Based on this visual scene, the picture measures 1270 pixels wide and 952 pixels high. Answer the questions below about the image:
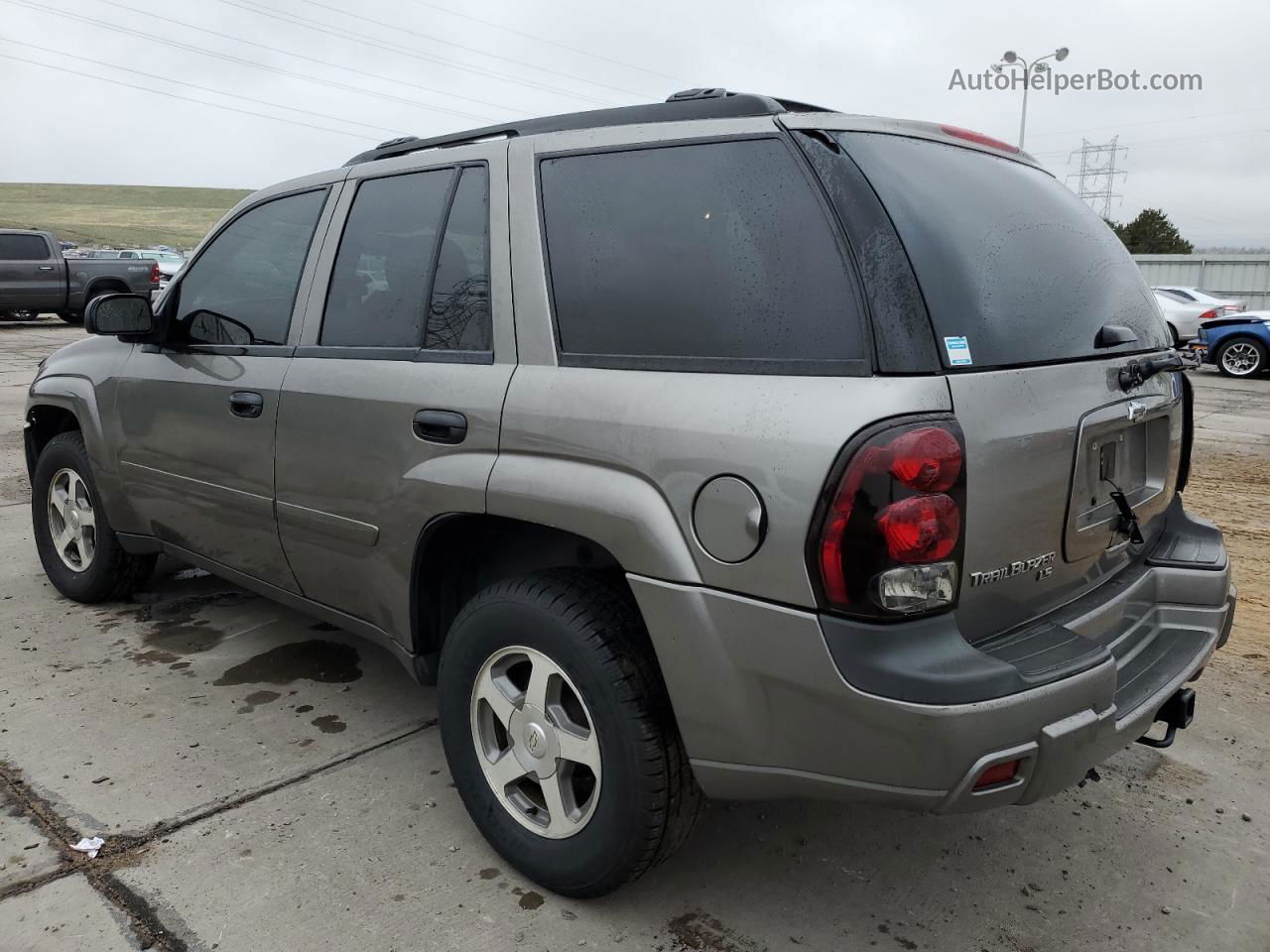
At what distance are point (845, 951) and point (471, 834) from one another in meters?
1.06

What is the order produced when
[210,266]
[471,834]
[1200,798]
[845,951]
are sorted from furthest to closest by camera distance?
[210,266], [1200,798], [471,834], [845,951]

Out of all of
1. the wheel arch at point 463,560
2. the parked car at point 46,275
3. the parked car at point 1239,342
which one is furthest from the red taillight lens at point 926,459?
the parked car at point 46,275

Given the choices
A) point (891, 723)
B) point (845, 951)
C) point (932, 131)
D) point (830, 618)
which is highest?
point (932, 131)

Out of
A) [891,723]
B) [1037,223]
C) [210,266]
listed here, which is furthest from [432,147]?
[891,723]

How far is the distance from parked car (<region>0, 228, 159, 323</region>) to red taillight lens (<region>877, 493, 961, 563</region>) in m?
20.3

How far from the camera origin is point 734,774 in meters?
2.13

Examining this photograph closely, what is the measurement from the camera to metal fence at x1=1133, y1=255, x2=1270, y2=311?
28922 mm

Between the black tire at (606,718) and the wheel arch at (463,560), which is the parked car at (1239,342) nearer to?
the wheel arch at (463,560)

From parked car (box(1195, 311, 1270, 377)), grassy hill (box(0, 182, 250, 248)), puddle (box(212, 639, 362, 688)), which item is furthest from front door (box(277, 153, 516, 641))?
grassy hill (box(0, 182, 250, 248))

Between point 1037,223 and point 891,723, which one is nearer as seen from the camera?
point 891,723

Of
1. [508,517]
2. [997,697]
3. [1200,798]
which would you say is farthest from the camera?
[1200,798]

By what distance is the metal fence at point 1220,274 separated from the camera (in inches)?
1139

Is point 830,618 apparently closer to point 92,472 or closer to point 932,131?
point 932,131

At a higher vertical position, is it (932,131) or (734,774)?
(932,131)
